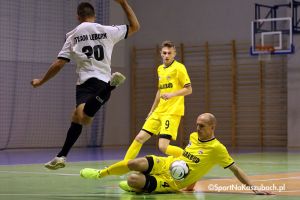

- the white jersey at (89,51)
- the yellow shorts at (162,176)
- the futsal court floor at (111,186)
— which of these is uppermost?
the white jersey at (89,51)

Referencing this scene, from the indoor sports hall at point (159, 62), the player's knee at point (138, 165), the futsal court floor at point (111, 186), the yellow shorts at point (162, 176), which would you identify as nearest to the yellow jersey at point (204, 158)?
the yellow shorts at point (162, 176)

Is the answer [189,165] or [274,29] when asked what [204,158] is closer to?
[189,165]

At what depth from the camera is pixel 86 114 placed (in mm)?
7742

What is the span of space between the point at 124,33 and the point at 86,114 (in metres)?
1.32

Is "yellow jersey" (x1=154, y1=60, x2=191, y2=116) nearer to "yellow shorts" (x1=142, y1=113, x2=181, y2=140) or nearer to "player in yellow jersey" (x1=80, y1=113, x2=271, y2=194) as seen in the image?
"yellow shorts" (x1=142, y1=113, x2=181, y2=140)

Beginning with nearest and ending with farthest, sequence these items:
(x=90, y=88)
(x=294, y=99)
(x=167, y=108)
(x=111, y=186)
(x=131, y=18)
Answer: (x=90, y=88), (x=131, y=18), (x=111, y=186), (x=167, y=108), (x=294, y=99)

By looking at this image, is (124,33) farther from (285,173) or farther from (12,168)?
(12,168)

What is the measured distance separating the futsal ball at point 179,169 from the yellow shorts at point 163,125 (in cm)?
248

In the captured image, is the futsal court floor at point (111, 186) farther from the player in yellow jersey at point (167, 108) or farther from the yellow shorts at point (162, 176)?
the player in yellow jersey at point (167, 108)

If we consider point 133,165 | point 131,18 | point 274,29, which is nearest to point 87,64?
point 131,18

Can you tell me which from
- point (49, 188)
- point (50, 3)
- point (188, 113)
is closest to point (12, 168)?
point (49, 188)

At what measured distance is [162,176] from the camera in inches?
295

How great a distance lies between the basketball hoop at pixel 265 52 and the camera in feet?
67.4

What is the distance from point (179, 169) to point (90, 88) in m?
1.62
